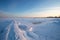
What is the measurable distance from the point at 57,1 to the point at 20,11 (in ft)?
3.03

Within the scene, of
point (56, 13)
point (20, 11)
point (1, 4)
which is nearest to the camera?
point (1, 4)

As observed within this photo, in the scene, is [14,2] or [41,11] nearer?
[14,2]

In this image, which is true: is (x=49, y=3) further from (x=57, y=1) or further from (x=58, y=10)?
(x=58, y=10)

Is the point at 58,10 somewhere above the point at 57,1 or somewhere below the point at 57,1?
below

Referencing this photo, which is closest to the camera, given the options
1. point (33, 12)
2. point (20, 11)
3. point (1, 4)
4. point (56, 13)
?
point (1, 4)

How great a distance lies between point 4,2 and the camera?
1.44 meters

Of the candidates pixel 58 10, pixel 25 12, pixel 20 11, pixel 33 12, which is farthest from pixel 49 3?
pixel 20 11

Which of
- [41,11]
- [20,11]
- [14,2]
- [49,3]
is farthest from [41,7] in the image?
[14,2]

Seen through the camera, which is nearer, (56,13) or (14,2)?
(14,2)

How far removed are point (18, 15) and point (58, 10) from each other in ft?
3.32

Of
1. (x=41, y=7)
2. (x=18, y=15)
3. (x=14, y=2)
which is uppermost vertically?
(x=14, y=2)

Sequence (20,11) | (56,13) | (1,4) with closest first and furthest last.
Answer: (1,4), (20,11), (56,13)

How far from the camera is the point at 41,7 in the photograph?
1.68 m

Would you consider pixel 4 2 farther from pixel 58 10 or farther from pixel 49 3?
pixel 58 10
